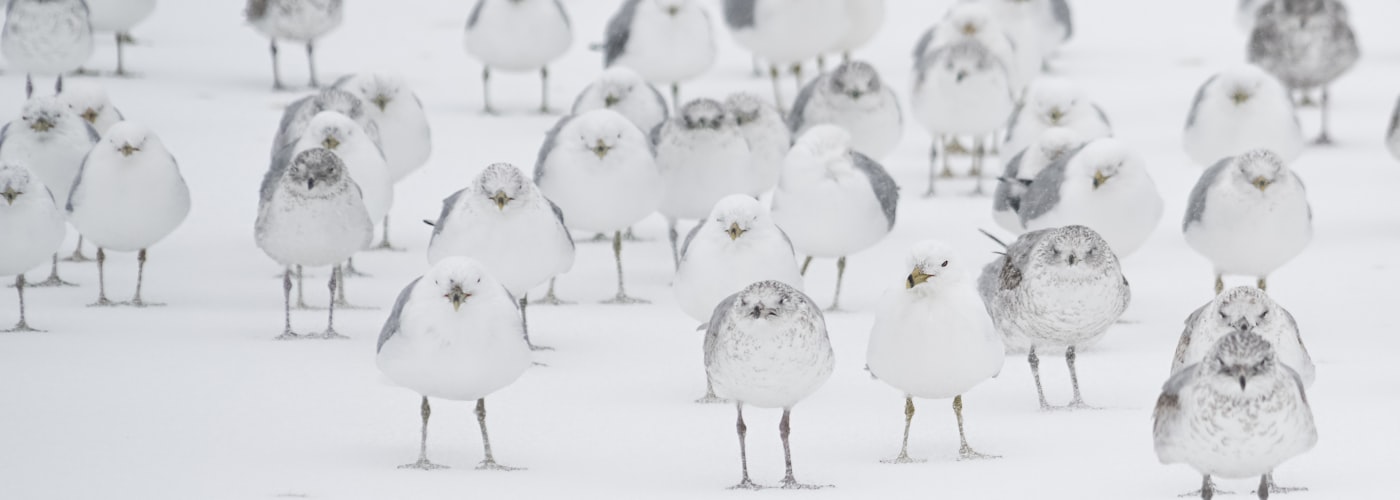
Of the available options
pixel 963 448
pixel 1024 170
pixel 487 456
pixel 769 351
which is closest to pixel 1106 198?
pixel 1024 170

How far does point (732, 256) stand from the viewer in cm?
952

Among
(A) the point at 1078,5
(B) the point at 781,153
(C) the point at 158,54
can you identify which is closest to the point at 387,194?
(B) the point at 781,153

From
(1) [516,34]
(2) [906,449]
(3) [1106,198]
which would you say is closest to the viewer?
(2) [906,449]

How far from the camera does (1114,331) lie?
10961 millimetres

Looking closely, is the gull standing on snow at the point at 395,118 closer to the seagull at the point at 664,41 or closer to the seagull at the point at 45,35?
the seagull at the point at 45,35

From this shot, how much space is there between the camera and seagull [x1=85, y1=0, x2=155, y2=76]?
16.8m

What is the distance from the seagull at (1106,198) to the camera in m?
11.3

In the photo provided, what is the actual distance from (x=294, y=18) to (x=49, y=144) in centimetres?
435

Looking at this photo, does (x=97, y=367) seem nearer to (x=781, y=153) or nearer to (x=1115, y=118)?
(x=781, y=153)

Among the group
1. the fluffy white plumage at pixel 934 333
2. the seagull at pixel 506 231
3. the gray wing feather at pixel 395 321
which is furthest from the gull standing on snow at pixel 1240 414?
the seagull at pixel 506 231

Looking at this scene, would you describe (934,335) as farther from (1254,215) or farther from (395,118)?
(395,118)

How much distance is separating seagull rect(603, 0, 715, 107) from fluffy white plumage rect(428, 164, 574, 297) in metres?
6.02

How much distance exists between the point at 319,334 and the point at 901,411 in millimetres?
3112

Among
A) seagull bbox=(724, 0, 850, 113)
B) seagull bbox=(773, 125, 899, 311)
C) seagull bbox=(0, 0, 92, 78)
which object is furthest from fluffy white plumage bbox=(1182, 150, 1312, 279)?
seagull bbox=(0, 0, 92, 78)
